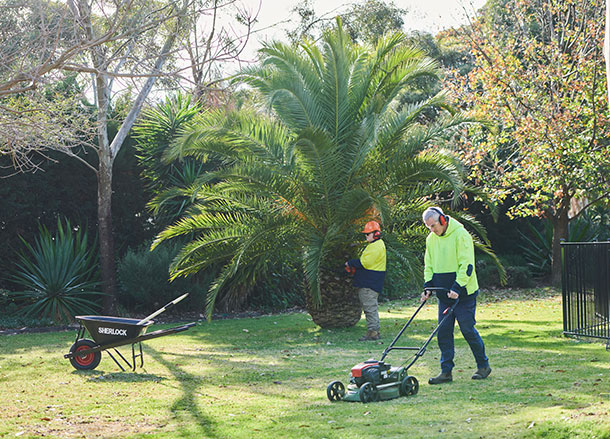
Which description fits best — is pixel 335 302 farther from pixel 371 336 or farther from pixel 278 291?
pixel 278 291

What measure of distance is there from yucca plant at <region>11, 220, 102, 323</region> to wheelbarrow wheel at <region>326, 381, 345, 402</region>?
29.9 feet

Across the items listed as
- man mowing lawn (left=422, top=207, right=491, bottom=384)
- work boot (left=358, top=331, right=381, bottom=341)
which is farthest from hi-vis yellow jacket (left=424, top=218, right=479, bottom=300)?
work boot (left=358, top=331, right=381, bottom=341)

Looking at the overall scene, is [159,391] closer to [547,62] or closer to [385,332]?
[385,332]

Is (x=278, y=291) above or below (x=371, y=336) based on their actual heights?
above

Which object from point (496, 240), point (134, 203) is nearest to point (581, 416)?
point (134, 203)

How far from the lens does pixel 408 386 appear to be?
23.9ft

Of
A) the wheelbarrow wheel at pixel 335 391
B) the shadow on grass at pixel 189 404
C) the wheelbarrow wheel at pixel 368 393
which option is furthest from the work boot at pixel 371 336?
the wheelbarrow wheel at pixel 368 393

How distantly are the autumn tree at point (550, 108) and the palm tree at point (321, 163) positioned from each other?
160 inches

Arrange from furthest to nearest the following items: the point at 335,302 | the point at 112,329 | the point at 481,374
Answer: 1. the point at 335,302
2. the point at 112,329
3. the point at 481,374

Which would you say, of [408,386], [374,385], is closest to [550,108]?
[408,386]

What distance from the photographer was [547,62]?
19.3 m

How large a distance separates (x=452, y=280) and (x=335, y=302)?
16.6 ft

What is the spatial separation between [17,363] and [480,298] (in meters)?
12.8

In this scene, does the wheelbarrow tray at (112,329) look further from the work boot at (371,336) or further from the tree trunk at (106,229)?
the tree trunk at (106,229)
